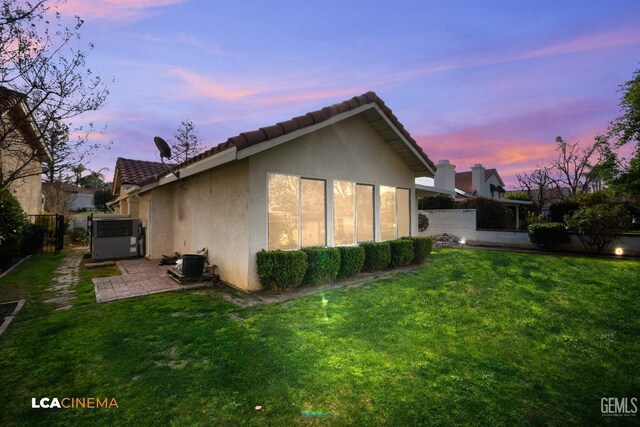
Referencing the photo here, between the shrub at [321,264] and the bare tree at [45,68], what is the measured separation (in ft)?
22.1

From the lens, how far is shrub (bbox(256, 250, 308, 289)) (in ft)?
22.7

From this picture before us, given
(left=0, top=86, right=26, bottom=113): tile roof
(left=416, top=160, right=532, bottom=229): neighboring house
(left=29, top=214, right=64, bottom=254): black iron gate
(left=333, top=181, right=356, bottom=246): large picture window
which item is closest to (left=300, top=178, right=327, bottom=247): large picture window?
(left=333, top=181, right=356, bottom=246): large picture window

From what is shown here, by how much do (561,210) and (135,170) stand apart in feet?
75.2

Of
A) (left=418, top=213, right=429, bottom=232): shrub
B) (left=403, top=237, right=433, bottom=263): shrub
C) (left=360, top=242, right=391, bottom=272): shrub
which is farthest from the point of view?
(left=418, top=213, right=429, bottom=232): shrub

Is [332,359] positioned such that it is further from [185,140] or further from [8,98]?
[185,140]

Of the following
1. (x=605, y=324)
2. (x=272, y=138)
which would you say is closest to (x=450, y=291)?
(x=605, y=324)

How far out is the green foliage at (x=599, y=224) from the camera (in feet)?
42.1

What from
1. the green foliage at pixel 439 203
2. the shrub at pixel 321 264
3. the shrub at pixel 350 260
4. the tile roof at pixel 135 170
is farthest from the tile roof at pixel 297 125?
the green foliage at pixel 439 203

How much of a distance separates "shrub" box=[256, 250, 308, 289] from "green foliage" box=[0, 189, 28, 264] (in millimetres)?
9340

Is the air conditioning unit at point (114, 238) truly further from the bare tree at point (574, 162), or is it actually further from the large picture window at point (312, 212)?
the bare tree at point (574, 162)

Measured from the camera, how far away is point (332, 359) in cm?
382

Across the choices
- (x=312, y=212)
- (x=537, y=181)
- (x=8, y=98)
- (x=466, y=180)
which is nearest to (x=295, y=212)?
(x=312, y=212)

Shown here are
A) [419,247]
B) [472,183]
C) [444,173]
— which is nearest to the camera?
[419,247]

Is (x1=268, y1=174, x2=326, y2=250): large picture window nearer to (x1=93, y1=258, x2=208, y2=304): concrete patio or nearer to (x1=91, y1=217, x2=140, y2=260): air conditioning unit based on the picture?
(x1=93, y1=258, x2=208, y2=304): concrete patio
